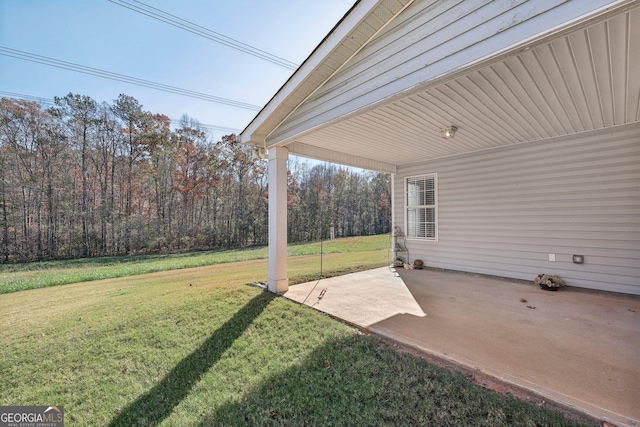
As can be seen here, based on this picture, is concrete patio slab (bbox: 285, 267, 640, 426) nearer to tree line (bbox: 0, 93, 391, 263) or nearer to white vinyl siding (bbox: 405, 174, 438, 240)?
white vinyl siding (bbox: 405, 174, 438, 240)

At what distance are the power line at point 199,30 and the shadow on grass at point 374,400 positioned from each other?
7071 millimetres

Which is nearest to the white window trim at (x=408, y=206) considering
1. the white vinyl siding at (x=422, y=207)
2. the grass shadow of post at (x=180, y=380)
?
the white vinyl siding at (x=422, y=207)

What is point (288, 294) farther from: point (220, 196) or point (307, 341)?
point (220, 196)

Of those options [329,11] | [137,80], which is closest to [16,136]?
[137,80]

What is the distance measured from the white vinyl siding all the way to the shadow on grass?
4497 millimetres

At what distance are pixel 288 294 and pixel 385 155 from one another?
354 cm

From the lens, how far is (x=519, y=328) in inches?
111

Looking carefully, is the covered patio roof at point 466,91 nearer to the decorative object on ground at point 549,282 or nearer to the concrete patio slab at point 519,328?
the concrete patio slab at point 519,328

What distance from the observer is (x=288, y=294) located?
4109 millimetres

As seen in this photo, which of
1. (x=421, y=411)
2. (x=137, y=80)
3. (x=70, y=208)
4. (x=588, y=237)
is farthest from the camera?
(x=70, y=208)

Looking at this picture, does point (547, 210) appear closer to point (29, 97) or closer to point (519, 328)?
point (519, 328)

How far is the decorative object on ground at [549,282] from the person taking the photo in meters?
4.24

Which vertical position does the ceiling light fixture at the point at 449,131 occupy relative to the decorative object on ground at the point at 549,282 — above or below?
above

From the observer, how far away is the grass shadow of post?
1730 mm
